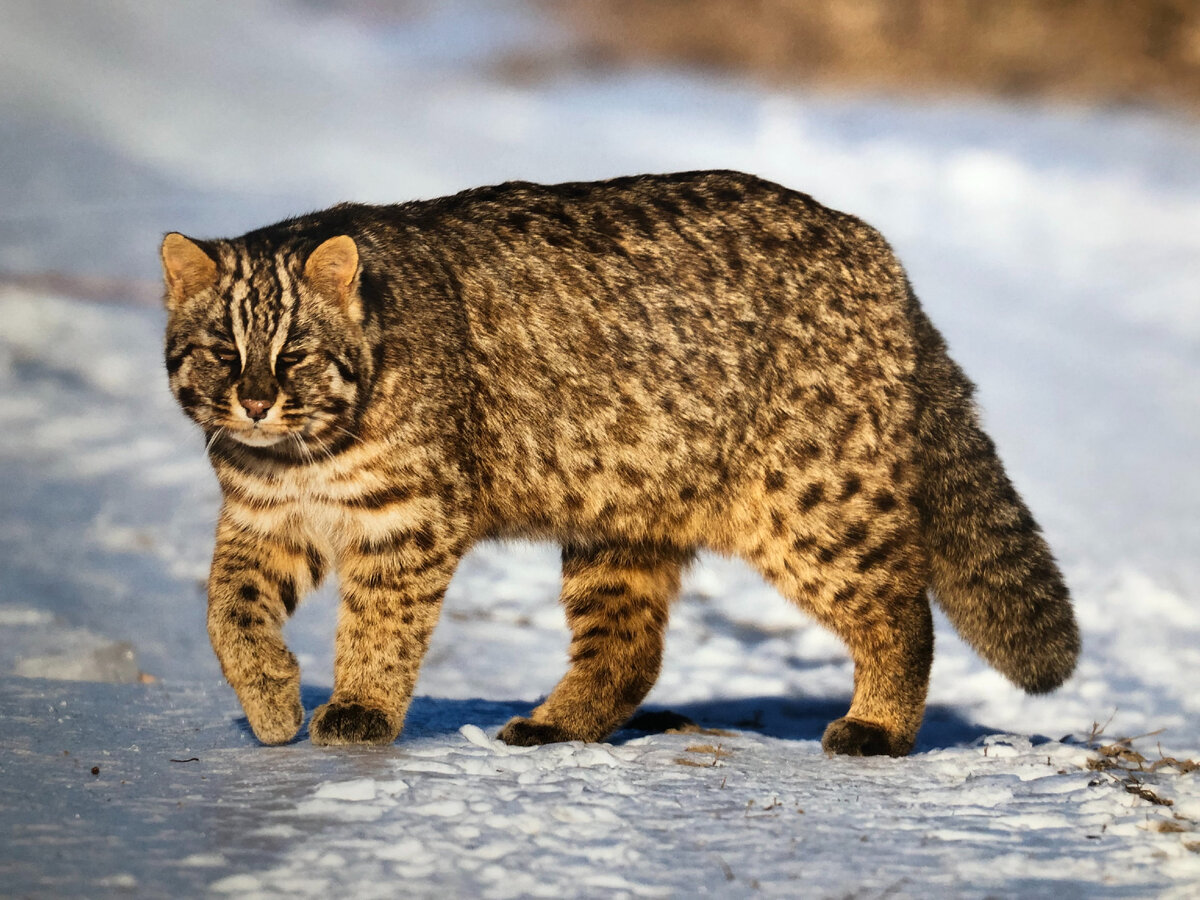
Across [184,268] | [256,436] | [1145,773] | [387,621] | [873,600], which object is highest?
[184,268]

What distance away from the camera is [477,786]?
12.6ft

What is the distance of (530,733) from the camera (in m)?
4.95

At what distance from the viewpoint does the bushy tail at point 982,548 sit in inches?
205

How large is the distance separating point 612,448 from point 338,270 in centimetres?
127

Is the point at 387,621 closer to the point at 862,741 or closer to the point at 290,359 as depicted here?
the point at 290,359

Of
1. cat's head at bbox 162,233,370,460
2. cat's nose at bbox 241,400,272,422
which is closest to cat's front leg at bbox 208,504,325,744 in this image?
cat's head at bbox 162,233,370,460

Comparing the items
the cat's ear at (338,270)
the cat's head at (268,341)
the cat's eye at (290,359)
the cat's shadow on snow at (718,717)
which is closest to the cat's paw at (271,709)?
the cat's shadow on snow at (718,717)

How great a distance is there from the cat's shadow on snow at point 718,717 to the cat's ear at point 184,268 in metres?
1.61

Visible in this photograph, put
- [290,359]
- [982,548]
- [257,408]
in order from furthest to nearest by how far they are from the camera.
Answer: [982,548] < [290,359] < [257,408]

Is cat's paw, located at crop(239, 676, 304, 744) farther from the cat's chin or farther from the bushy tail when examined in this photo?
→ the bushy tail

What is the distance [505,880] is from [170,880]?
2.51ft

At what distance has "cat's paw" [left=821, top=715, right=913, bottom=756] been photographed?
16.1 feet

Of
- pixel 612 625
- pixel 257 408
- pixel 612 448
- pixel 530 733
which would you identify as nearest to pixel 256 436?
pixel 257 408

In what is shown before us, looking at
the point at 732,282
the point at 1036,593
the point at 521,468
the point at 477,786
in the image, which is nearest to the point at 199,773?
the point at 477,786
